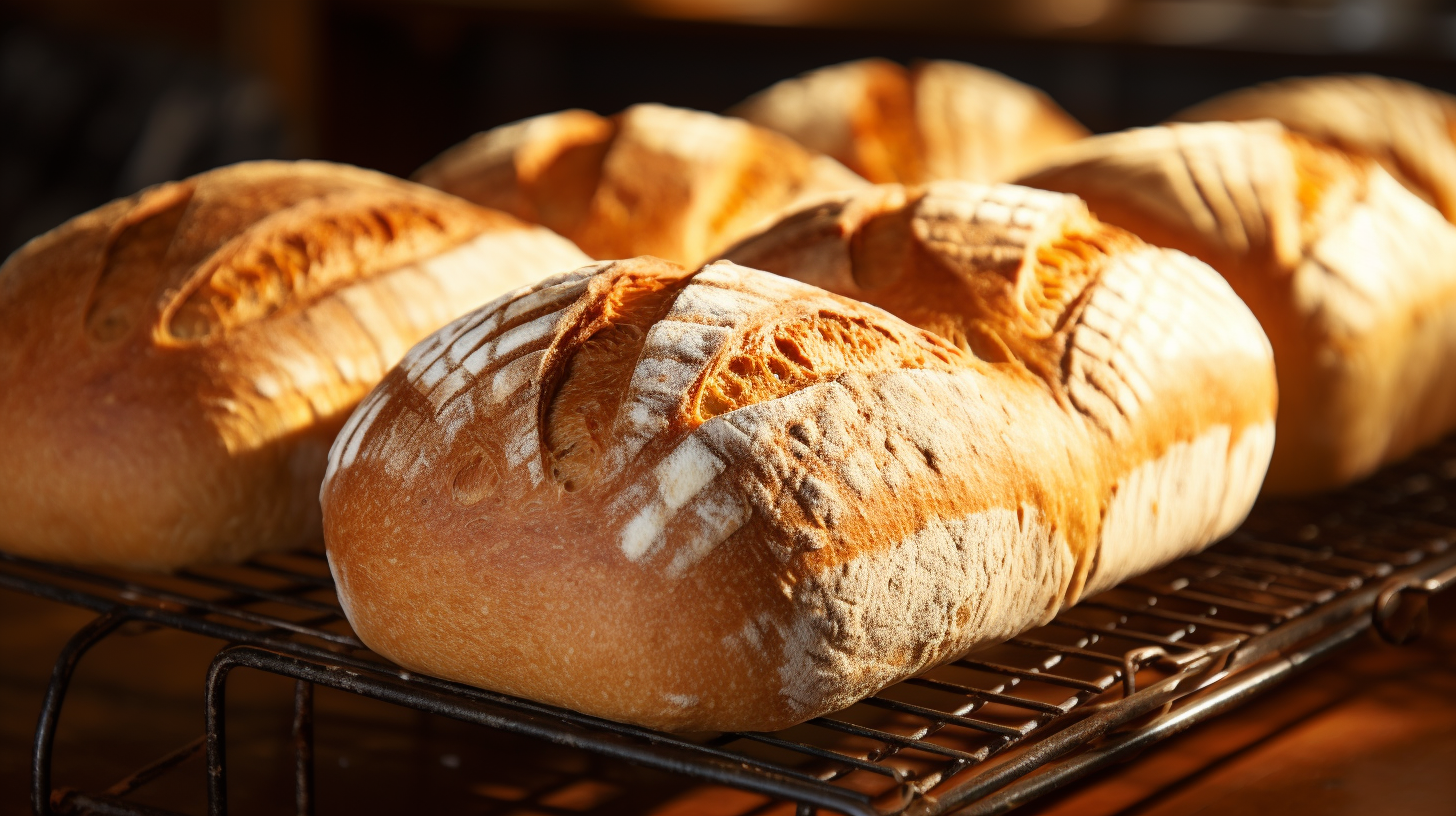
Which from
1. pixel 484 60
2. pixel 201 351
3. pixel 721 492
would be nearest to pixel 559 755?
pixel 721 492

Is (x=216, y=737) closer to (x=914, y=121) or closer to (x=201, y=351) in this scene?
(x=201, y=351)

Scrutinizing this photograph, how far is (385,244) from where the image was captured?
1.13 m

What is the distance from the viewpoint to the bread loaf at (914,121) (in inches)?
67.1

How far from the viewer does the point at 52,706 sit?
2.49ft

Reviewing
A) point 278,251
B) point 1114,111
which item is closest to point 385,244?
point 278,251

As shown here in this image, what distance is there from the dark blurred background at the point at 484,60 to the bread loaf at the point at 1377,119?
4.80 ft

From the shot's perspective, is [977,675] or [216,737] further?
[977,675]

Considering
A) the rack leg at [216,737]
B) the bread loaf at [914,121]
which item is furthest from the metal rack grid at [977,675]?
the bread loaf at [914,121]

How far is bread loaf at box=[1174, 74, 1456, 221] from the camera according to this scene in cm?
148

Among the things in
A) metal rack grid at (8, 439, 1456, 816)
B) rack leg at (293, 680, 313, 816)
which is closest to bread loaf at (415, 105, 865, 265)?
metal rack grid at (8, 439, 1456, 816)

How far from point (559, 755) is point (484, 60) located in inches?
126

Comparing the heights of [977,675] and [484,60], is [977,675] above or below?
above

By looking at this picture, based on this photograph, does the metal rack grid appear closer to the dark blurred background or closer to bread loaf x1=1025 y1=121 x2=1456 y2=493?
bread loaf x1=1025 y1=121 x2=1456 y2=493

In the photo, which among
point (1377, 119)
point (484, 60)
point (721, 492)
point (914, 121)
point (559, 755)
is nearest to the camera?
point (721, 492)
